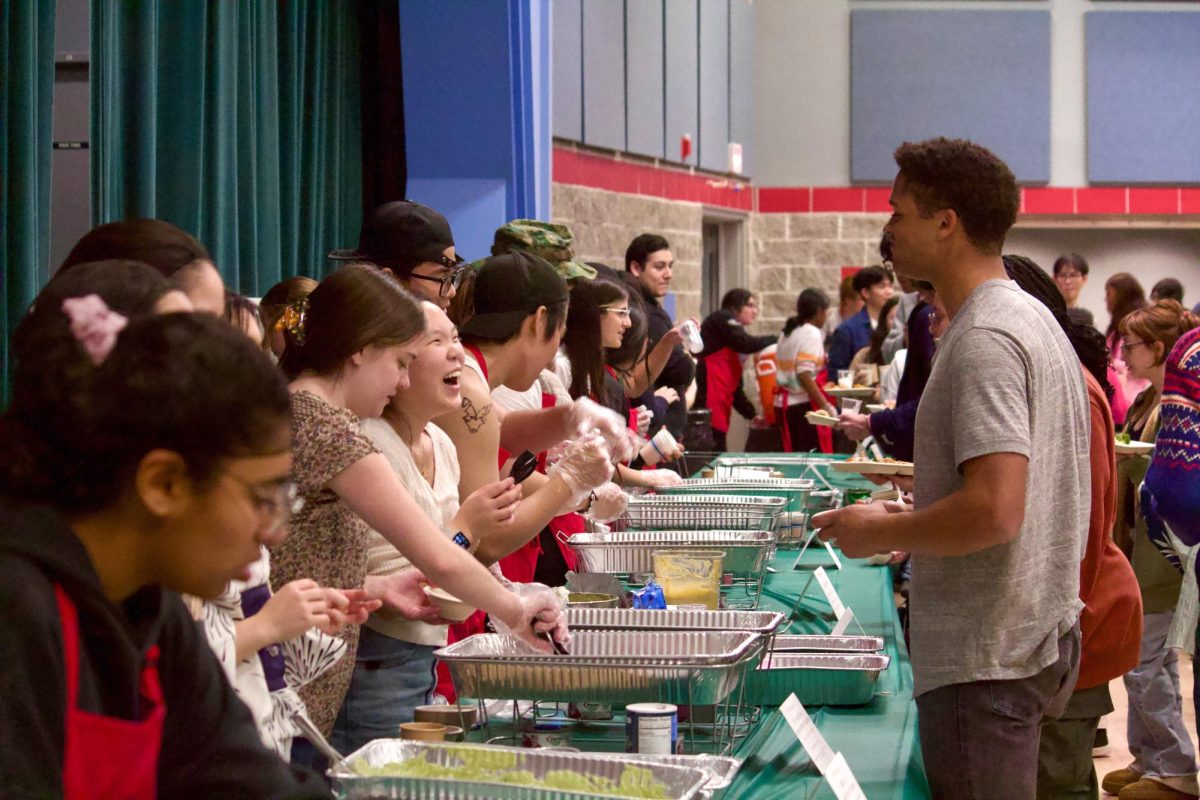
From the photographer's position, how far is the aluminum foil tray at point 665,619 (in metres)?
2.08

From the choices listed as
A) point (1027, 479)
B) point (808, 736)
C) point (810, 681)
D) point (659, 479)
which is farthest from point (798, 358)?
point (808, 736)

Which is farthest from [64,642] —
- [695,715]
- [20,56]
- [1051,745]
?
[20,56]

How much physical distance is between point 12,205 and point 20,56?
0.31 m

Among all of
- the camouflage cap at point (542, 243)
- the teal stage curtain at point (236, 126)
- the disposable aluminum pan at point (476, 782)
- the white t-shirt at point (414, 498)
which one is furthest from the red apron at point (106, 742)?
the camouflage cap at point (542, 243)

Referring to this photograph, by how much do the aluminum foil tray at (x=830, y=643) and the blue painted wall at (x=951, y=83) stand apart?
8.41m

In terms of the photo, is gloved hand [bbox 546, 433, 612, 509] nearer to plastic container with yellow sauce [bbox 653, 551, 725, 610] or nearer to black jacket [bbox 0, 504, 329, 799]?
plastic container with yellow sauce [bbox 653, 551, 725, 610]

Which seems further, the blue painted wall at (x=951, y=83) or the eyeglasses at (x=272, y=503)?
the blue painted wall at (x=951, y=83)

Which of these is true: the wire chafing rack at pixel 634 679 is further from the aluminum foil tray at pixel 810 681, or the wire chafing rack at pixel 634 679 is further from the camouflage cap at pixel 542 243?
the camouflage cap at pixel 542 243

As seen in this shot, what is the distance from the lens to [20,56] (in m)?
2.89

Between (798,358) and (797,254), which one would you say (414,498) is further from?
(797,254)

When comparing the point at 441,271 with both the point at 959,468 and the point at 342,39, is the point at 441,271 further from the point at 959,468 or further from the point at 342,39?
the point at 342,39

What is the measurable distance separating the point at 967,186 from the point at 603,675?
0.82 meters

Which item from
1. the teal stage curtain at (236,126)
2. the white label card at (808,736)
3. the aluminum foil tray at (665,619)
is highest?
the teal stage curtain at (236,126)

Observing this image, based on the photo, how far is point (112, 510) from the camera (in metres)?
0.97
